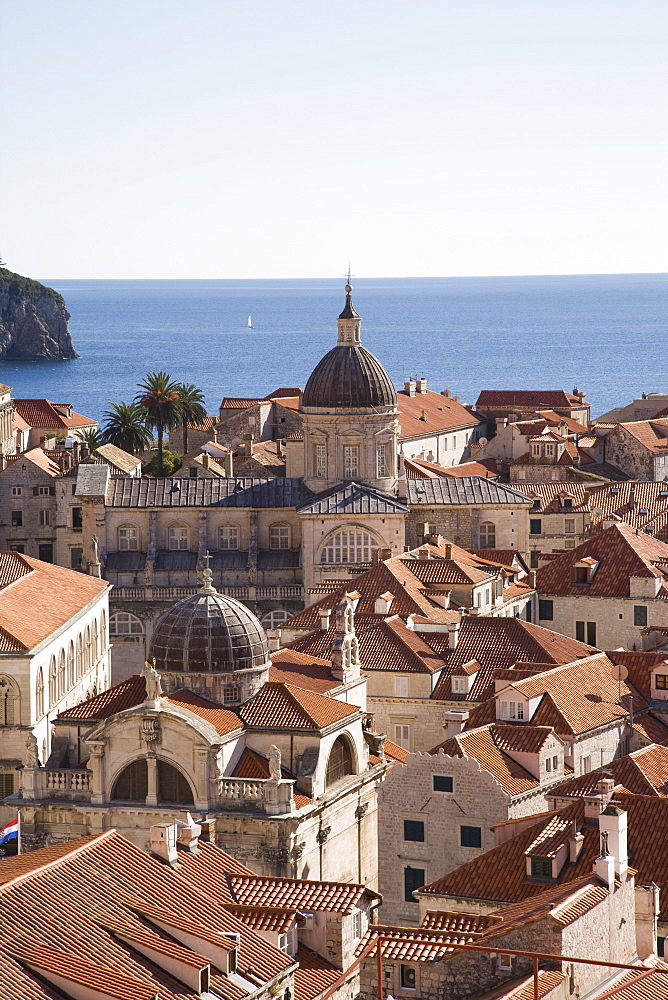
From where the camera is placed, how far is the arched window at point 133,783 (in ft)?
147

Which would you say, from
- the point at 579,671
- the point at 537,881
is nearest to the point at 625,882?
the point at 537,881

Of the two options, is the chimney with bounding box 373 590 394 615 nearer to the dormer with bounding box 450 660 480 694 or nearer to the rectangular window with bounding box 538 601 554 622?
the dormer with bounding box 450 660 480 694

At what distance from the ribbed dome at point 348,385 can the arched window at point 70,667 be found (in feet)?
67.5

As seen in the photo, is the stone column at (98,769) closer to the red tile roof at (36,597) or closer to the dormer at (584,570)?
the red tile roof at (36,597)

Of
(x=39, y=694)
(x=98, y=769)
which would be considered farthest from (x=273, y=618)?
(x=98, y=769)

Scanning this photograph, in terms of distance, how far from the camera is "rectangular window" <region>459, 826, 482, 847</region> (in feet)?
162

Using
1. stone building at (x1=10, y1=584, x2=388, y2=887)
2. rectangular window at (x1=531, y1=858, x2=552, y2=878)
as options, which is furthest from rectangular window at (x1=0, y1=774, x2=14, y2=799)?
rectangular window at (x1=531, y1=858, x2=552, y2=878)

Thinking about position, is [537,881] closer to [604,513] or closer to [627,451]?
[604,513]

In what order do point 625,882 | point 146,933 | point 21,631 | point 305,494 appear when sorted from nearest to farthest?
point 146,933 → point 625,882 → point 21,631 → point 305,494

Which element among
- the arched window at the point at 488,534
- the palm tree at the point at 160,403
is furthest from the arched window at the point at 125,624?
the palm tree at the point at 160,403

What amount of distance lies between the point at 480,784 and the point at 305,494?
36.9m

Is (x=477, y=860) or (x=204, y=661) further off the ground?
(x=204, y=661)

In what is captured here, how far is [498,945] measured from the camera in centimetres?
3188

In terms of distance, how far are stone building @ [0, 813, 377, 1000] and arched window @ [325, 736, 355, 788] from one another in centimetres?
866
